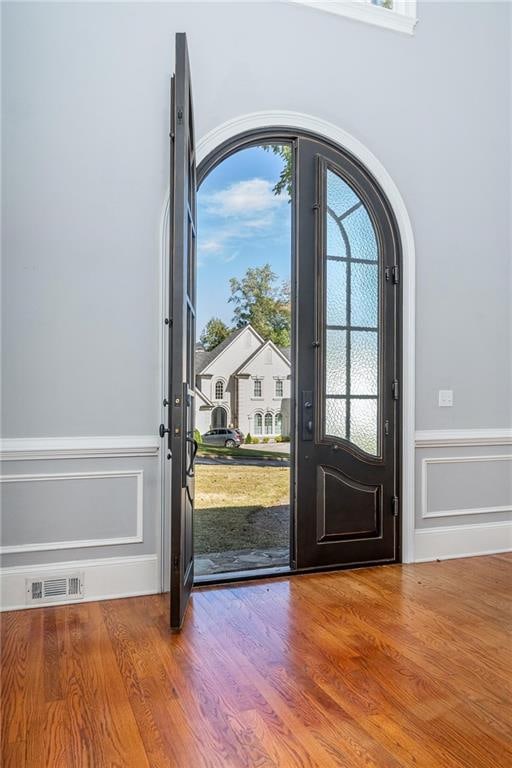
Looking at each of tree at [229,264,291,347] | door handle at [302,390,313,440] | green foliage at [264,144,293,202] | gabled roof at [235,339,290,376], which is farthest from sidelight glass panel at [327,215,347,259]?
gabled roof at [235,339,290,376]

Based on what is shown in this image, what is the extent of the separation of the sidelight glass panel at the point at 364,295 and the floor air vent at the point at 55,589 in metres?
2.17

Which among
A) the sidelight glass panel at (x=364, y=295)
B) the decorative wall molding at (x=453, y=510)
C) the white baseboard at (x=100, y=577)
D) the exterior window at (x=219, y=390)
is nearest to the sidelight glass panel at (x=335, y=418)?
the sidelight glass panel at (x=364, y=295)

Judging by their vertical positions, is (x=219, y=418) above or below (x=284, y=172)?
below

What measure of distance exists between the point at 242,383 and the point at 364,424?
3.34 m

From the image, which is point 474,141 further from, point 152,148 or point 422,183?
point 152,148

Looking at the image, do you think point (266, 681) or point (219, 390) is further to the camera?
point (219, 390)

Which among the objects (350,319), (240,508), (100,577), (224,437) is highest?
(350,319)

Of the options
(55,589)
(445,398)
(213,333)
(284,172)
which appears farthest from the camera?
→ (213,333)

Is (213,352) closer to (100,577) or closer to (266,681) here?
(100,577)

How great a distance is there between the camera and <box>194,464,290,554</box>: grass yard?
5.22 m

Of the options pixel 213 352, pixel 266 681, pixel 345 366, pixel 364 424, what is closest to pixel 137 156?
pixel 345 366

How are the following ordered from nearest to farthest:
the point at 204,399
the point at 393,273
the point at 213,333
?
the point at 393,273, the point at 213,333, the point at 204,399

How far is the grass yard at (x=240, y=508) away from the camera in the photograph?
5.22 meters

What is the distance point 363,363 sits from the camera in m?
3.64
